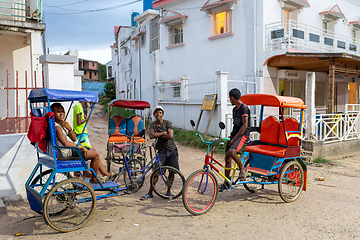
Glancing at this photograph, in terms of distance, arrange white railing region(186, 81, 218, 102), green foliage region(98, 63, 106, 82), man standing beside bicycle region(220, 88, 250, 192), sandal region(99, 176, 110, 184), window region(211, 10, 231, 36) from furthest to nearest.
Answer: green foliage region(98, 63, 106, 82)
window region(211, 10, 231, 36)
white railing region(186, 81, 218, 102)
man standing beside bicycle region(220, 88, 250, 192)
sandal region(99, 176, 110, 184)

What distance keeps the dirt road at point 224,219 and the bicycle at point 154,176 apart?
0.24m

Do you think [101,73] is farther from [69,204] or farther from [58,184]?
[58,184]

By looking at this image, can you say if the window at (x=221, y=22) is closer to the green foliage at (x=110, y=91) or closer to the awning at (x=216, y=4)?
the awning at (x=216, y=4)

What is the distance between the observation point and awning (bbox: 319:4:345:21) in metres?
15.6

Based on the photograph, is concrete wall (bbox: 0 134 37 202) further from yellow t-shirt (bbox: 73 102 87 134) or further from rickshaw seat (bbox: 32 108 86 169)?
rickshaw seat (bbox: 32 108 86 169)

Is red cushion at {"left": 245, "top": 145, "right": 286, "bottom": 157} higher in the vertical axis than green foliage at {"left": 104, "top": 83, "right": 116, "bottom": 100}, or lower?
lower

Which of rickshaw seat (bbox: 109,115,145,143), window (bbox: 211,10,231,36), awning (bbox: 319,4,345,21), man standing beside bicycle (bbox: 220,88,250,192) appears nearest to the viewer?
man standing beside bicycle (bbox: 220,88,250,192)

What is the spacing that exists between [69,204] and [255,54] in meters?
10.5

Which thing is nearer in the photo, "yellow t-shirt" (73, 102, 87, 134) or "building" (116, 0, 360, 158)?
"yellow t-shirt" (73, 102, 87, 134)

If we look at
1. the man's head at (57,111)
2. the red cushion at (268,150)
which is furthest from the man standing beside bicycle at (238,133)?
the man's head at (57,111)

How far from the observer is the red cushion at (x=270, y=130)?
20.6 ft

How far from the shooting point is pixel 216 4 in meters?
14.0

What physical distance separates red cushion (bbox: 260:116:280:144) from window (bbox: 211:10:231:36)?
29.3 ft

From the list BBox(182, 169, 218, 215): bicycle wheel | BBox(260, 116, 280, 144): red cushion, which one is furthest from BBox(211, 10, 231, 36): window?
BBox(182, 169, 218, 215): bicycle wheel
